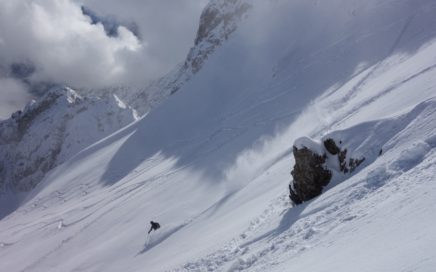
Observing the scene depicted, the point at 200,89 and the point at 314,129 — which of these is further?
the point at 200,89

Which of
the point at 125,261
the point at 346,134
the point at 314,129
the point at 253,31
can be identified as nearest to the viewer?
the point at 346,134

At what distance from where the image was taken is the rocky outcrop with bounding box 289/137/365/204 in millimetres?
17188

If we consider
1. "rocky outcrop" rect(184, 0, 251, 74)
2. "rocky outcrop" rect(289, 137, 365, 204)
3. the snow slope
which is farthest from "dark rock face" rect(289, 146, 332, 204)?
"rocky outcrop" rect(184, 0, 251, 74)

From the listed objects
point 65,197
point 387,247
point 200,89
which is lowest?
point 387,247

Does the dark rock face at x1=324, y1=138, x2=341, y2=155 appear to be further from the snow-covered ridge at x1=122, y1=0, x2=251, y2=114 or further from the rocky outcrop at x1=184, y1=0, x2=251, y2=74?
the rocky outcrop at x1=184, y1=0, x2=251, y2=74

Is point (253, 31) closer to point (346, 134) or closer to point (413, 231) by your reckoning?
point (346, 134)

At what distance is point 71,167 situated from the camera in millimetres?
98812

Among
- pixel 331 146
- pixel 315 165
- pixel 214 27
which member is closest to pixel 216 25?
pixel 214 27

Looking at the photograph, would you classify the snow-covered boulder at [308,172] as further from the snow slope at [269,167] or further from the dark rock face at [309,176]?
the snow slope at [269,167]

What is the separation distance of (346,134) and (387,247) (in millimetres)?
11291

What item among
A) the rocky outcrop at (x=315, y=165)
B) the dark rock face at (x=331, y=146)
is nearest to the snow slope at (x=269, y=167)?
the dark rock face at (x=331, y=146)

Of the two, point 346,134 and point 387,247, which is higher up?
point 346,134

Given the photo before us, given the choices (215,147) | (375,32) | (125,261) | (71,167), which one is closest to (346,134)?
(125,261)

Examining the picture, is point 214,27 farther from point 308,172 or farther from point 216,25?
point 308,172
